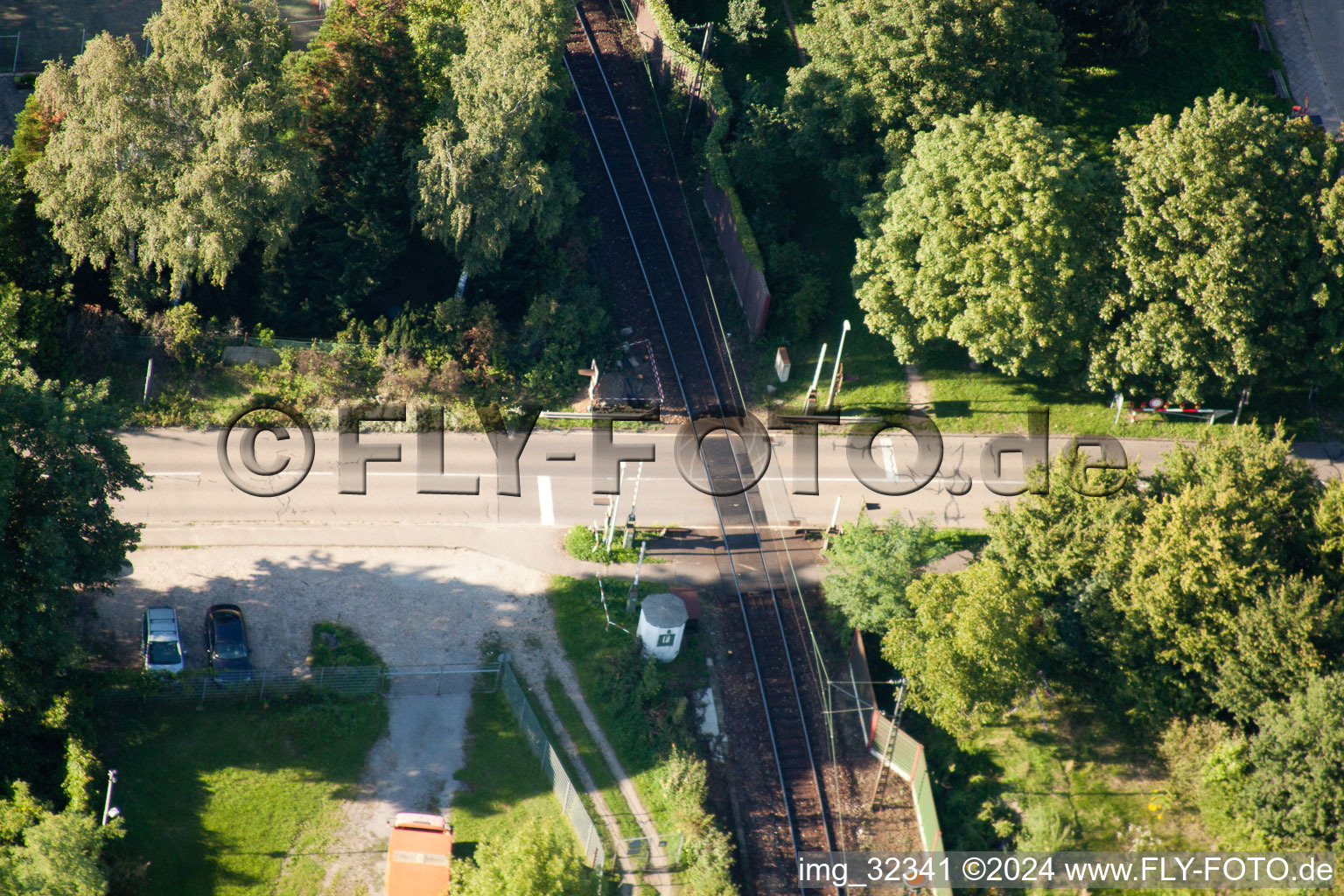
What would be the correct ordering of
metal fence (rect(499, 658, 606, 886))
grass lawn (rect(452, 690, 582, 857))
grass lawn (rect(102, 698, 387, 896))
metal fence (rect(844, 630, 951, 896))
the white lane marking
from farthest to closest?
the white lane marking < metal fence (rect(844, 630, 951, 896)) < grass lawn (rect(452, 690, 582, 857)) < metal fence (rect(499, 658, 606, 886)) < grass lawn (rect(102, 698, 387, 896))

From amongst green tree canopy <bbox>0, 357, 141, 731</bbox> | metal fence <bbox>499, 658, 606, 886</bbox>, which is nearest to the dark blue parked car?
green tree canopy <bbox>0, 357, 141, 731</bbox>

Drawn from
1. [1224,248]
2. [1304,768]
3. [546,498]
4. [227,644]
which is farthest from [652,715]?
[1224,248]

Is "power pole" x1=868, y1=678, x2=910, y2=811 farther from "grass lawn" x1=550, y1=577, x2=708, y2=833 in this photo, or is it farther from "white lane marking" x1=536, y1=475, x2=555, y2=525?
"white lane marking" x1=536, y1=475, x2=555, y2=525

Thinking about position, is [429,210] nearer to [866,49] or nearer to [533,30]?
[533,30]

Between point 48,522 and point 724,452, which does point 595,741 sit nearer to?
point 724,452

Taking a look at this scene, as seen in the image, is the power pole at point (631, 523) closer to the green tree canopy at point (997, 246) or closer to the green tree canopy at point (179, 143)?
the green tree canopy at point (997, 246)

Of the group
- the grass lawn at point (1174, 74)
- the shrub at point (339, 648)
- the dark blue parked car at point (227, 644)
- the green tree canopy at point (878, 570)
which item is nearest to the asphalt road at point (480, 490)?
the green tree canopy at point (878, 570)
